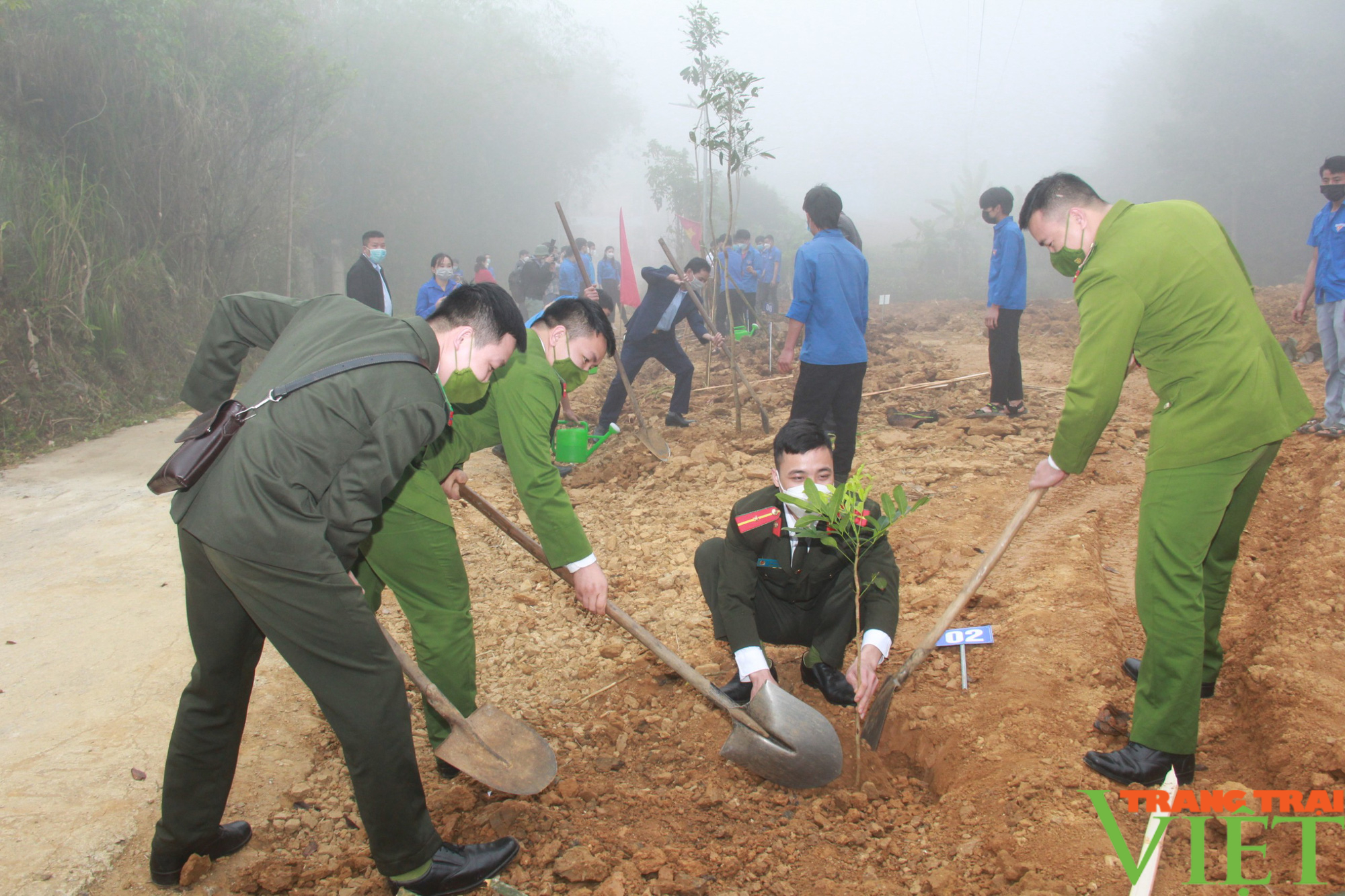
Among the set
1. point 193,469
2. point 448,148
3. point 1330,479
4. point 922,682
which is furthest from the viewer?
point 448,148

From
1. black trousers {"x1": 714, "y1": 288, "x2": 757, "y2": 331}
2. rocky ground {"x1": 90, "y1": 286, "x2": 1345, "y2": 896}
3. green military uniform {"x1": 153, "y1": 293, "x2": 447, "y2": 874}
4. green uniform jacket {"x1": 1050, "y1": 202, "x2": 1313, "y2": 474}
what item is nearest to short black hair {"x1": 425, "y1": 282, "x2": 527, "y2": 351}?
green military uniform {"x1": 153, "y1": 293, "x2": 447, "y2": 874}

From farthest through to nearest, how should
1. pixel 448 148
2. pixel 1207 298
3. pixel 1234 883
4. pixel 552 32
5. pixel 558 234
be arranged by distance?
pixel 558 234 < pixel 552 32 < pixel 448 148 < pixel 1207 298 < pixel 1234 883

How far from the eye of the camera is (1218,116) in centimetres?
2061

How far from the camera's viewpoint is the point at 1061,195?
2.35 m

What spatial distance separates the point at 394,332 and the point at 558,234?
110ft

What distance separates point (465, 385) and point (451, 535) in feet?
1.60

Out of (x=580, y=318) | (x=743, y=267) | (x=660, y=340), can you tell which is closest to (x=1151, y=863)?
(x=580, y=318)

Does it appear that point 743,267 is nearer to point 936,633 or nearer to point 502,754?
point 936,633

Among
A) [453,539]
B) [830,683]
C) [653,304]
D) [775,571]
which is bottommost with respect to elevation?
[830,683]

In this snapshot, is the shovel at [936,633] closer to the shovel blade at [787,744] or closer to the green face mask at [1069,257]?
the shovel blade at [787,744]

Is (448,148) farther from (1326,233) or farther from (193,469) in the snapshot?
(193,469)

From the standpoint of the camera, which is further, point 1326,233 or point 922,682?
point 1326,233

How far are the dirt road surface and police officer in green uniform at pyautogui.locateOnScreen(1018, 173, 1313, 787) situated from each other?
2676 mm

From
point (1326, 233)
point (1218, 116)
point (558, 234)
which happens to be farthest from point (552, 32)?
point (1326, 233)
